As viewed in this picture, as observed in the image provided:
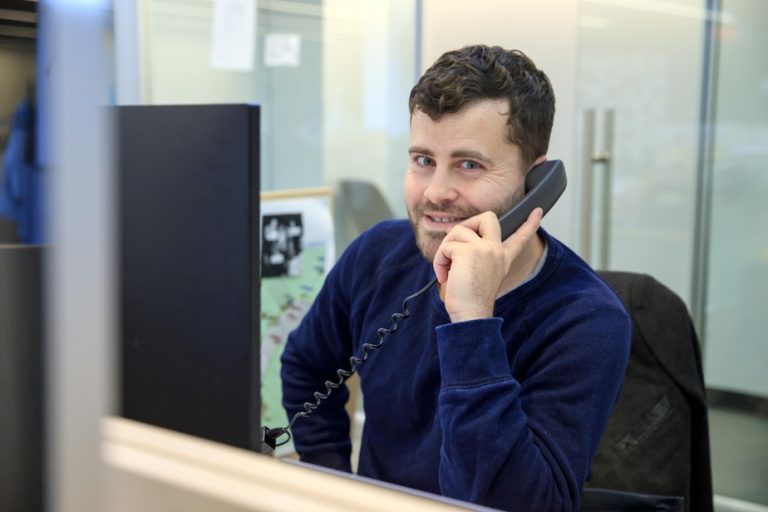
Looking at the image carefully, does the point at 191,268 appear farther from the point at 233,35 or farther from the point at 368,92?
the point at 368,92

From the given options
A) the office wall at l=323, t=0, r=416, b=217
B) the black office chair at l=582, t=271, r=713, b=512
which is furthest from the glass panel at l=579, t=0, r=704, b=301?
the black office chair at l=582, t=271, r=713, b=512

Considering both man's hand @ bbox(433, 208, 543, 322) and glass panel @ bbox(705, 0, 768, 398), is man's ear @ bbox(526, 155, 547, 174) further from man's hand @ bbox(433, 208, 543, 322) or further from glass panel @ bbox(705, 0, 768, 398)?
glass panel @ bbox(705, 0, 768, 398)

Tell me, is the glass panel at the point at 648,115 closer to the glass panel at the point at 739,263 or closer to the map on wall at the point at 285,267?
the glass panel at the point at 739,263

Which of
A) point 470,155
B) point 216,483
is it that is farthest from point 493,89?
point 216,483

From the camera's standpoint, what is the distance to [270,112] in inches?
113

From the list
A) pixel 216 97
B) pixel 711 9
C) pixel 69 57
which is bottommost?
pixel 69 57

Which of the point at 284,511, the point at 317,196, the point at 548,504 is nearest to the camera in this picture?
the point at 284,511

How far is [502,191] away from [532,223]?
0.08 metres

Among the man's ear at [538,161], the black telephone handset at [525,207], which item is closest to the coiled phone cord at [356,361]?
the black telephone handset at [525,207]

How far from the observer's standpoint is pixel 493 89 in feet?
4.32

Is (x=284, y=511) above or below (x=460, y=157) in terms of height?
below

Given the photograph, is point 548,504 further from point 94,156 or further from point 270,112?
point 270,112

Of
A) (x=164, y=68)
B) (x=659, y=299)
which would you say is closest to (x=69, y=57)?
(x=659, y=299)

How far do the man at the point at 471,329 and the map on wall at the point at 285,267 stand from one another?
1177 mm
